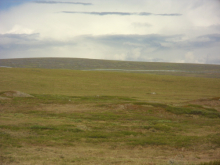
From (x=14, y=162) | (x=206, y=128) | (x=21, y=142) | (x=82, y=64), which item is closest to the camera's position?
(x=14, y=162)

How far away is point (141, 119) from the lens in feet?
71.3

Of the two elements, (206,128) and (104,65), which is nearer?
(206,128)

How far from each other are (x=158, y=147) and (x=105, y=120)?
26.4ft

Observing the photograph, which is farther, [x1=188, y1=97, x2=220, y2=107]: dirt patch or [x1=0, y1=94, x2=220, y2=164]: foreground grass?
[x1=188, y1=97, x2=220, y2=107]: dirt patch

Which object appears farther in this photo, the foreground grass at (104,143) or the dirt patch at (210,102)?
the dirt patch at (210,102)

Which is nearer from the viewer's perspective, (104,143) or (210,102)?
(104,143)

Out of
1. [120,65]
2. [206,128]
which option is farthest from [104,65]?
[206,128]

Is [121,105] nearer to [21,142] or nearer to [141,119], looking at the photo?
[141,119]

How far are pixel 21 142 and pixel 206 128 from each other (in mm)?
13454

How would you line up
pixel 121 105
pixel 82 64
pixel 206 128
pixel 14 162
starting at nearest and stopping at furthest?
pixel 14 162 → pixel 206 128 → pixel 121 105 → pixel 82 64

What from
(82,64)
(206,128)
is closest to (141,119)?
(206,128)

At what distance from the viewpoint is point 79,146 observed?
41.8 feet

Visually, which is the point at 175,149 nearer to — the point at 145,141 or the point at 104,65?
the point at 145,141

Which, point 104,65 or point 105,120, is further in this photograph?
point 104,65
